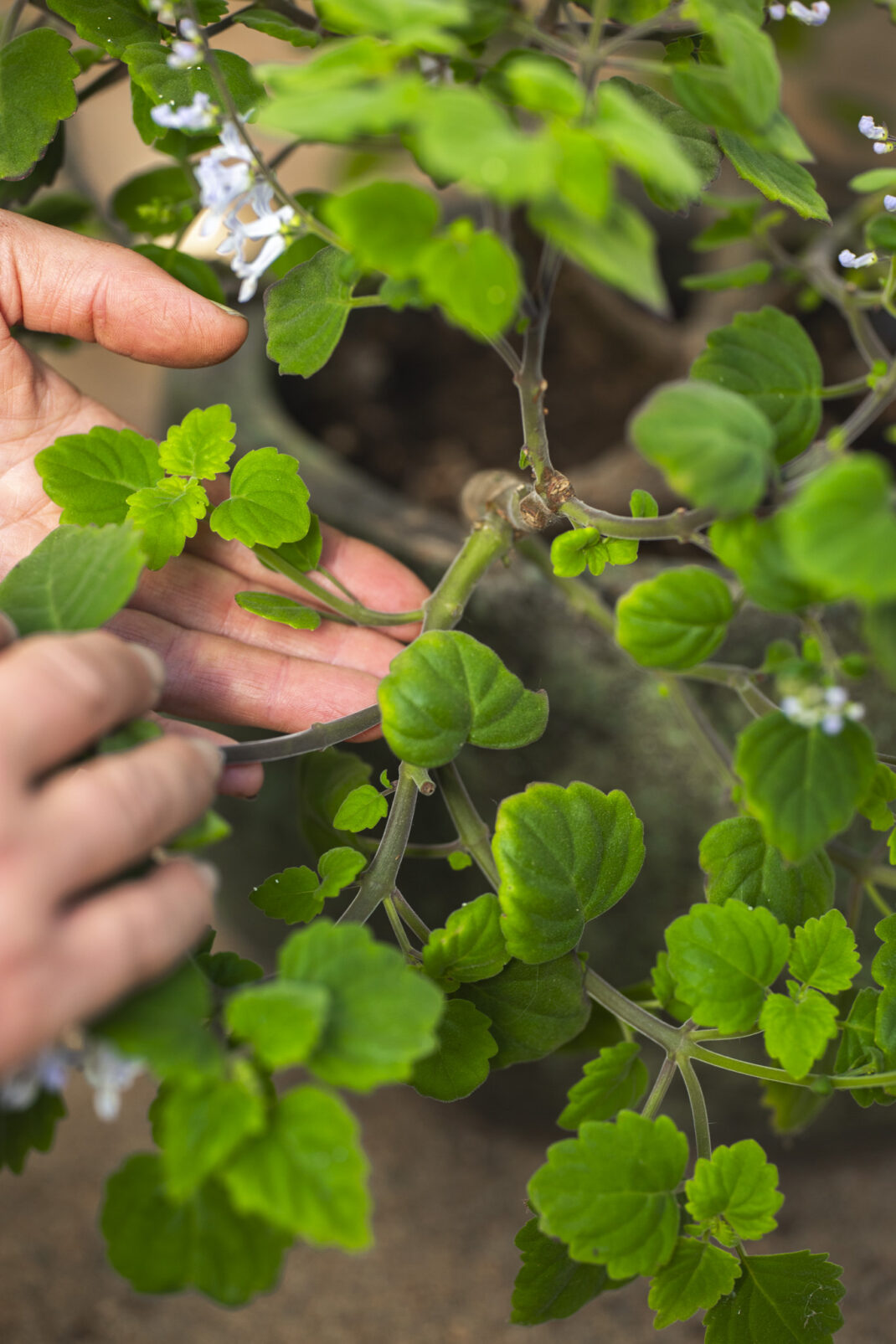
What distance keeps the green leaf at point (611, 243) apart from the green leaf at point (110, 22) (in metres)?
0.32

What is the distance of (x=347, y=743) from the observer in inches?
26.4

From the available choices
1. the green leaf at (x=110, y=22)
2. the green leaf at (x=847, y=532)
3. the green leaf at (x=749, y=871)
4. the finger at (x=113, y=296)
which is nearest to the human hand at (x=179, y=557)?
the finger at (x=113, y=296)

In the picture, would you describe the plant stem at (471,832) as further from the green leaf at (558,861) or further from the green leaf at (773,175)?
the green leaf at (773,175)

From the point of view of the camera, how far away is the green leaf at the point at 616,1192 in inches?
15.6

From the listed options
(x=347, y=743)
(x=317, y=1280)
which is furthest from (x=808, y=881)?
(x=317, y=1280)

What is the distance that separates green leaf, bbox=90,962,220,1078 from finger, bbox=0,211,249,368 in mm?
356

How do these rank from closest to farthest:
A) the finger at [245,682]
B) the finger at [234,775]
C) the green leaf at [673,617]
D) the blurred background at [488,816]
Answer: the green leaf at [673,617]
the finger at [234,775]
the finger at [245,682]
the blurred background at [488,816]

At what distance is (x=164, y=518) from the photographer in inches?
18.8

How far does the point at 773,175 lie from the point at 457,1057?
0.41 m

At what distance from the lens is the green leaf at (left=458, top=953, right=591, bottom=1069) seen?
0.47 metres

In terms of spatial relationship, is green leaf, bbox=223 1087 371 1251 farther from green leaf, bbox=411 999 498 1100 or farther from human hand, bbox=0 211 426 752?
human hand, bbox=0 211 426 752

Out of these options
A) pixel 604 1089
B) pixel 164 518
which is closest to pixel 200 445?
pixel 164 518

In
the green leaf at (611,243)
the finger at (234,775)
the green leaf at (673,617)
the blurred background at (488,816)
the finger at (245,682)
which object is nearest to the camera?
the green leaf at (611,243)

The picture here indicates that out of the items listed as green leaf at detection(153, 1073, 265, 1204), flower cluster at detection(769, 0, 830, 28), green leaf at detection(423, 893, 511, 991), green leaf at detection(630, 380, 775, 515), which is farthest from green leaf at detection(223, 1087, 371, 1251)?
flower cluster at detection(769, 0, 830, 28)
